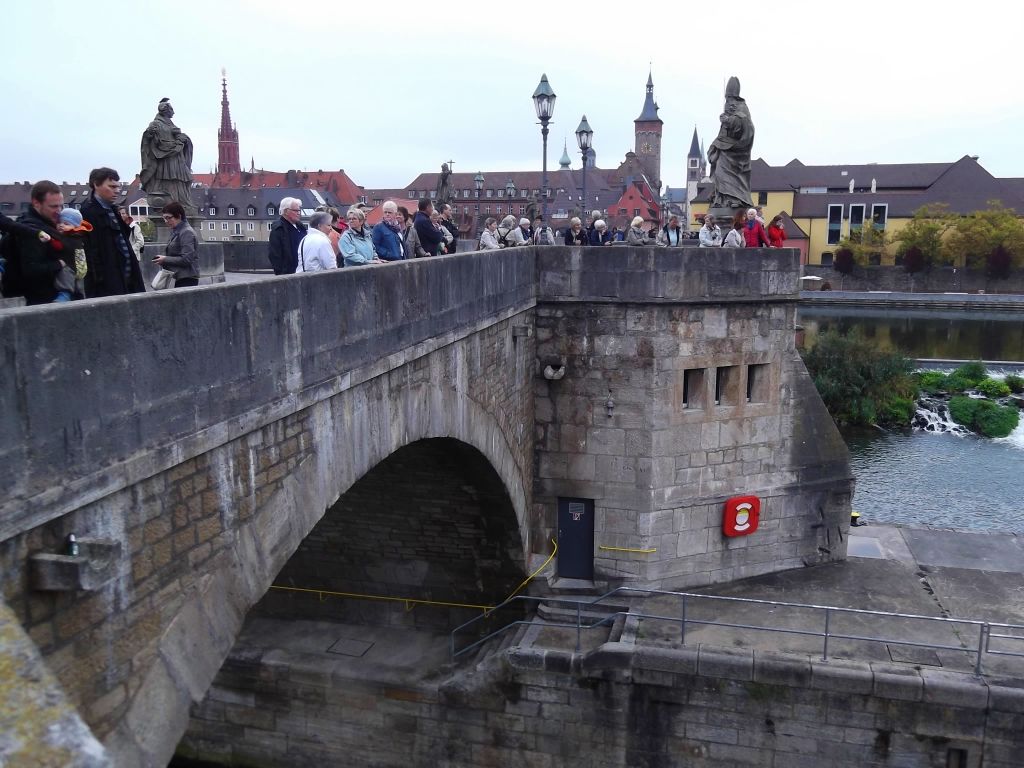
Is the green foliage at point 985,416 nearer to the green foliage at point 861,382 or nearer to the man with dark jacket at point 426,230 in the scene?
the green foliage at point 861,382

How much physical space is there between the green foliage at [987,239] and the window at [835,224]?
10.3 metres

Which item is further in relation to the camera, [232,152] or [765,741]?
[232,152]

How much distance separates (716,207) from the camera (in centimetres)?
1437

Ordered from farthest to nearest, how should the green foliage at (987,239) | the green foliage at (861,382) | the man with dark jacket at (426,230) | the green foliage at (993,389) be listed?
the green foliage at (987,239)
the green foliage at (993,389)
the green foliage at (861,382)
the man with dark jacket at (426,230)

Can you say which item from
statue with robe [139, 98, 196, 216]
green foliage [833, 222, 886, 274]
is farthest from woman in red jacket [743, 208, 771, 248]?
green foliage [833, 222, 886, 274]

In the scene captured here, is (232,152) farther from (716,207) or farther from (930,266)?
(716,207)

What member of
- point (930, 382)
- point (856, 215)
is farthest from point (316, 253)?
point (856, 215)

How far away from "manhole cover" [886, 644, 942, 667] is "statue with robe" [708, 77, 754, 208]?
693 cm

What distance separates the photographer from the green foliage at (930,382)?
32312 millimetres

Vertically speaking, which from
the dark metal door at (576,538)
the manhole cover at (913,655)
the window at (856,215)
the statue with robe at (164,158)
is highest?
the window at (856,215)

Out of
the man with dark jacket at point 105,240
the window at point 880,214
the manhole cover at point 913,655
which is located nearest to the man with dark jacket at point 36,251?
the man with dark jacket at point 105,240

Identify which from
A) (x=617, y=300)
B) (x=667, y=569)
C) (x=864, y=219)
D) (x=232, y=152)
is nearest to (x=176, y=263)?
(x=617, y=300)

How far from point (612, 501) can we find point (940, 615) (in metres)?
4.84

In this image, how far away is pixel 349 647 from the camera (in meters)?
13.5
